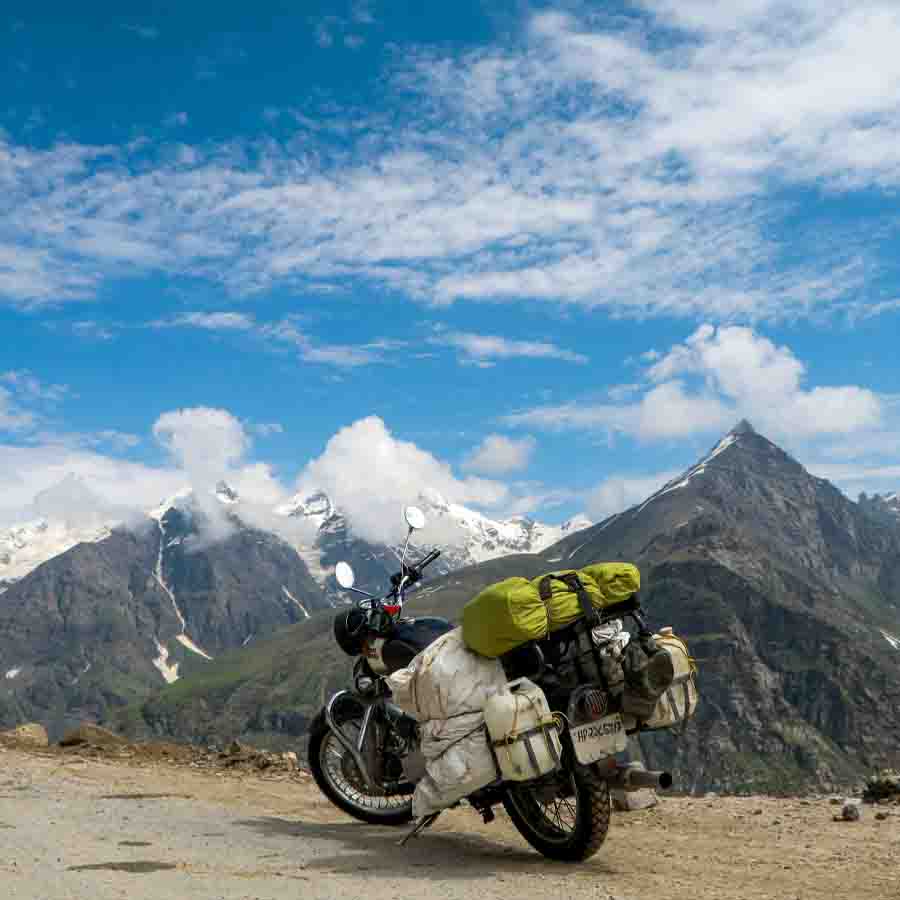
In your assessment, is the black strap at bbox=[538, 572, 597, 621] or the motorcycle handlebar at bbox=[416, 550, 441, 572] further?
the motorcycle handlebar at bbox=[416, 550, 441, 572]

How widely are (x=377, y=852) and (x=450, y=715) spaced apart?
5.81 ft

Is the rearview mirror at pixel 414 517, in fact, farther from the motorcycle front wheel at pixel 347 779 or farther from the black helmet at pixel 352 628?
the motorcycle front wheel at pixel 347 779

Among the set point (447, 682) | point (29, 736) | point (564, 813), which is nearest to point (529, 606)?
point (447, 682)

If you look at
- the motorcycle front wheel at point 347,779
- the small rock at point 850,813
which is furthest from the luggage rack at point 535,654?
the small rock at point 850,813

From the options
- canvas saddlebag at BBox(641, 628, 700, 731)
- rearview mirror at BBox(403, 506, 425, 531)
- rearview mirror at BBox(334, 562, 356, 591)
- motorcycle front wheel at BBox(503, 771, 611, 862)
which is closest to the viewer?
motorcycle front wheel at BBox(503, 771, 611, 862)

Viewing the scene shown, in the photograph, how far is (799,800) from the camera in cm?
1382

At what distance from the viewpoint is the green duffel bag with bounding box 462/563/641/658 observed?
364 inches

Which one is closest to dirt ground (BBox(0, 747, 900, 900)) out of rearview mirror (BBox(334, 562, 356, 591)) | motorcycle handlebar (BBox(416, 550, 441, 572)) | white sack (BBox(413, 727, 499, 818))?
white sack (BBox(413, 727, 499, 818))

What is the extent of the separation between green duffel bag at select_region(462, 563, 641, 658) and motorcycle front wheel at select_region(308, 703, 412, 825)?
2.59 m

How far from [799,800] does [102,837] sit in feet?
29.1

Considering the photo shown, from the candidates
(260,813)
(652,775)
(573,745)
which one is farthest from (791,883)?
(260,813)

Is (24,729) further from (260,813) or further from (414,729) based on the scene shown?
(414,729)

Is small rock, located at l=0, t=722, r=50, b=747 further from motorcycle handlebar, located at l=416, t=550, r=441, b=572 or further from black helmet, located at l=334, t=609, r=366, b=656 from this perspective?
motorcycle handlebar, located at l=416, t=550, r=441, b=572

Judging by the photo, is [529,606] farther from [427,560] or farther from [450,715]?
[427,560]
